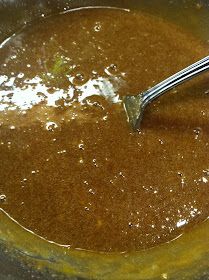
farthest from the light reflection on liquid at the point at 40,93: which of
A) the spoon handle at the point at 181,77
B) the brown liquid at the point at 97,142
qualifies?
the spoon handle at the point at 181,77

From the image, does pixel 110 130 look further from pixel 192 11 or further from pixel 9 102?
pixel 192 11

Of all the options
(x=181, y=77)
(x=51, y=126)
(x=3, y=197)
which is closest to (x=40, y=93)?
(x=51, y=126)

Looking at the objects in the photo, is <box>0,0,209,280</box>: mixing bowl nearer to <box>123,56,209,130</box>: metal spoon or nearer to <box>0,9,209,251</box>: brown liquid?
<box>0,9,209,251</box>: brown liquid

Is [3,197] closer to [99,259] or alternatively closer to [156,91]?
[99,259]

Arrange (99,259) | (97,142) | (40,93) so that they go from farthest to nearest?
1. (40,93)
2. (97,142)
3. (99,259)

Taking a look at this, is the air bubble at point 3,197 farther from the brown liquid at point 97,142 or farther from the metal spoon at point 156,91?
the metal spoon at point 156,91
